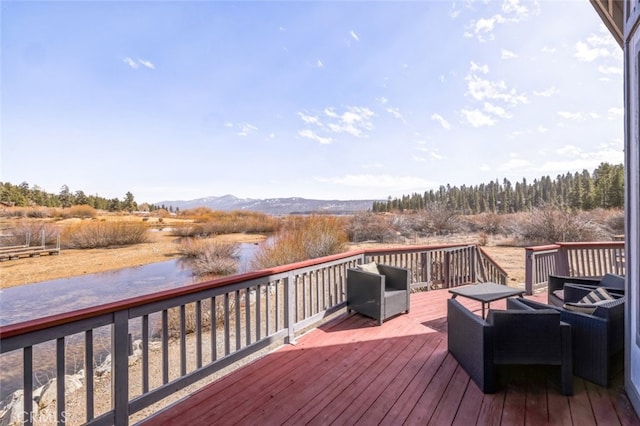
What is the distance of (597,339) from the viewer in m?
2.21

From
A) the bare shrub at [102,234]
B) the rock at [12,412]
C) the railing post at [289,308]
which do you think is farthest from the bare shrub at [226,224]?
the railing post at [289,308]

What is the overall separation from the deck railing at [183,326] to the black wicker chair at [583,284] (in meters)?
1.85

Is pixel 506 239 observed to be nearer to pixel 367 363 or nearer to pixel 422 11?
pixel 422 11

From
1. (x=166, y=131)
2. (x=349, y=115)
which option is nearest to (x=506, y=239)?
(x=349, y=115)

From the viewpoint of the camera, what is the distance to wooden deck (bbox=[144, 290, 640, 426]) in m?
1.98

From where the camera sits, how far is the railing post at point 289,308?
3.24 meters

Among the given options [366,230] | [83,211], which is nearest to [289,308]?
[366,230]

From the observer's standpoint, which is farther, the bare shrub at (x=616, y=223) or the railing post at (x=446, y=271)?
the bare shrub at (x=616, y=223)

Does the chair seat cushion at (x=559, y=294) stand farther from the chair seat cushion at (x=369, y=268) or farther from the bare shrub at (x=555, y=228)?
the bare shrub at (x=555, y=228)

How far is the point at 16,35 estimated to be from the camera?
5.67 metres

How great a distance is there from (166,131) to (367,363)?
43.6 feet

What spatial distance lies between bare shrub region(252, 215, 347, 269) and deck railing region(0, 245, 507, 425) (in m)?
4.67

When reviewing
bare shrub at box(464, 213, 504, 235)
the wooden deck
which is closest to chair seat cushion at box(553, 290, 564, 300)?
the wooden deck

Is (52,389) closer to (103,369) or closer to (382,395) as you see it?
(103,369)
